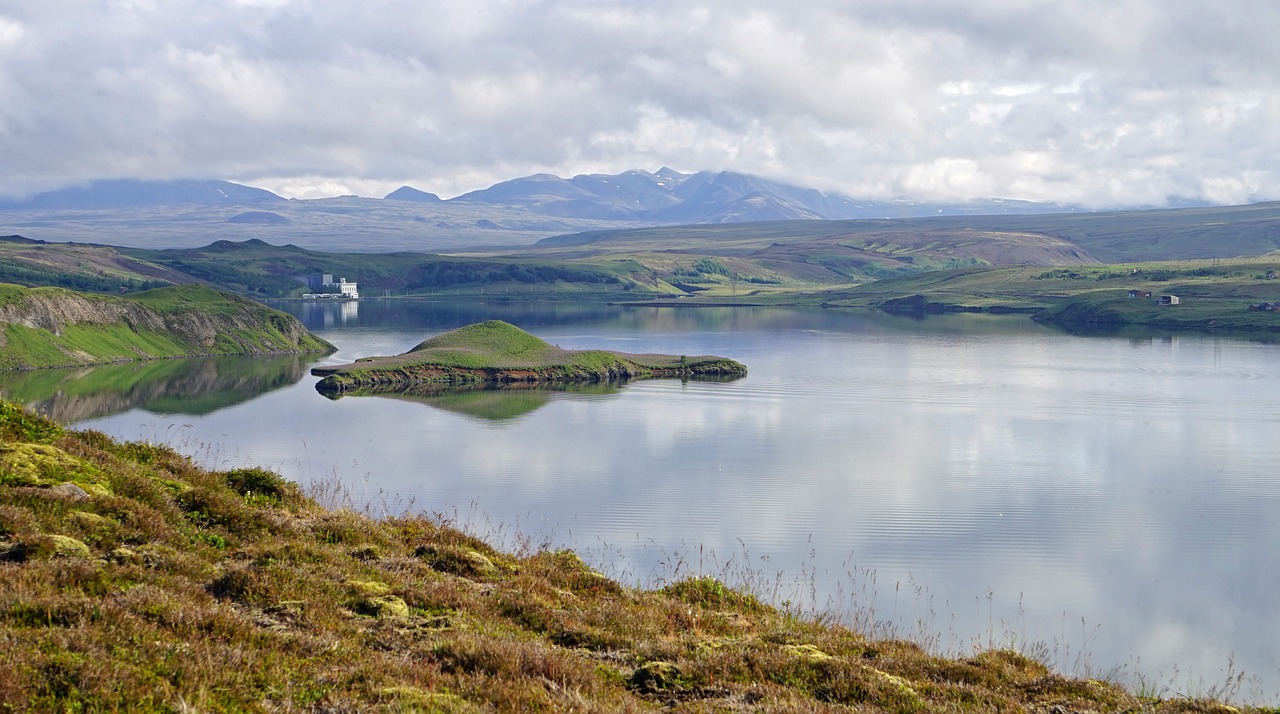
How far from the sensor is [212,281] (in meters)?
194

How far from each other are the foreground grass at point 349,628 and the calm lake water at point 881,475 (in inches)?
142

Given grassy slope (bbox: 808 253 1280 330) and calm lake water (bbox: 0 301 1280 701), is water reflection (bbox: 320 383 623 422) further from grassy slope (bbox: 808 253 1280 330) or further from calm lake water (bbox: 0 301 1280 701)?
grassy slope (bbox: 808 253 1280 330)

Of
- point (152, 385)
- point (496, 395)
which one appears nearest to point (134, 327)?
point (152, 385)

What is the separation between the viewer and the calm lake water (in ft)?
81.4

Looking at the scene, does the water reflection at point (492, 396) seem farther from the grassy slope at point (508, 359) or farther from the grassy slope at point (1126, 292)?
the grassy slope at point (1126, 292)

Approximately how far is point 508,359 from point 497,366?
195 centimetres

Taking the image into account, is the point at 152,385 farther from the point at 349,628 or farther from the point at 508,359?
the point at 349,628

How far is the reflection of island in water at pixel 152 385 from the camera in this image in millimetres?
57719

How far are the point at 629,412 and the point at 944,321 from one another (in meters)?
92.9

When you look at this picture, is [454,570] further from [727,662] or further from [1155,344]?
[1155,344]

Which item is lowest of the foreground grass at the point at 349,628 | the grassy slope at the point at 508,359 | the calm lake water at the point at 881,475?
the calm lake water at the point at 881,475

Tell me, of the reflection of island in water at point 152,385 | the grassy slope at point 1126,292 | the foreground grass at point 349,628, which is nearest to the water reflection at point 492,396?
the reflection of island in water at point 152,385

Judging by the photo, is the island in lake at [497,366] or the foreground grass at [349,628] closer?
the foreground grass at [349,628]

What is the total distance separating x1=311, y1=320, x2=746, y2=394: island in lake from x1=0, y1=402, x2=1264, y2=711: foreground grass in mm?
54178
